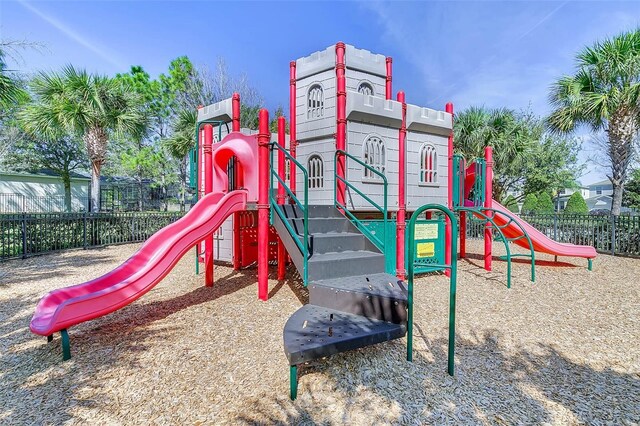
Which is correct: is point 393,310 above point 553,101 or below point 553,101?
below

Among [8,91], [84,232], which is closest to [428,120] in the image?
[8,91]

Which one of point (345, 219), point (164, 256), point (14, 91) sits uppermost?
point (14, 91)

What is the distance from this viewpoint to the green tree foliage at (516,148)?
16891 mm

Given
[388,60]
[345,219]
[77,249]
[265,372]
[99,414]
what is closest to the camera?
[99,414]

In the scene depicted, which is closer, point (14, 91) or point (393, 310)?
point (393, 310)

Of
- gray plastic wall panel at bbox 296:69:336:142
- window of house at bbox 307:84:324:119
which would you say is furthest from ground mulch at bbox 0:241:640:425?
window of house at bbox 307:84:324:119

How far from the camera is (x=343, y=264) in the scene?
15.0 feet

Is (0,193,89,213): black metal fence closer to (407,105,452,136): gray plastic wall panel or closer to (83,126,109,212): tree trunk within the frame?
(83,126,109,212): tree trunk

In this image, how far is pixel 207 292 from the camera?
5.92 meters

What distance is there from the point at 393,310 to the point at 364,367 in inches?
26.1

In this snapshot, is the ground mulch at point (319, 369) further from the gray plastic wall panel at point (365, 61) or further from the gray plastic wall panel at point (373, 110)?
the gray plastic wall panel at point (365, 61)

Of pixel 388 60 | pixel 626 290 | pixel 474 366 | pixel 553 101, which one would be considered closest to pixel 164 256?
pixel 474 366

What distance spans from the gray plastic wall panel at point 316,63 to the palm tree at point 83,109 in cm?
974

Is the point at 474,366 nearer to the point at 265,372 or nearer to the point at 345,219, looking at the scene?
the point at 265,372
